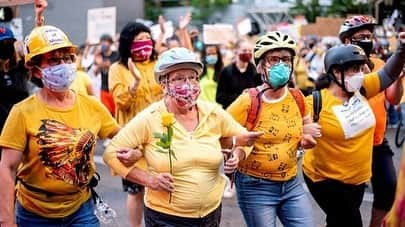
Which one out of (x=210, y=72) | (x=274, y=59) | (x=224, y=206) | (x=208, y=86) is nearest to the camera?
(x=274, y=59)

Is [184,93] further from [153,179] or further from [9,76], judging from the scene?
[9,76]

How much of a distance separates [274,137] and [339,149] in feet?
1.83

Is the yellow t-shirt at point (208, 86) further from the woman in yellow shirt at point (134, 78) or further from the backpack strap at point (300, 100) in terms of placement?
the backpack strap at point (300, 100)

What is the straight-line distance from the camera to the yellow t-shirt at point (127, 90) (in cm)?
690

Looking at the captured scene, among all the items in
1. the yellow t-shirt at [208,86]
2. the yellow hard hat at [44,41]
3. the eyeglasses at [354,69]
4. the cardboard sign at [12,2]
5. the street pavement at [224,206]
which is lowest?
the street pavement at [224,206]

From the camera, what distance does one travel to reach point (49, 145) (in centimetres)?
432

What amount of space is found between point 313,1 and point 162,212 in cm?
3029

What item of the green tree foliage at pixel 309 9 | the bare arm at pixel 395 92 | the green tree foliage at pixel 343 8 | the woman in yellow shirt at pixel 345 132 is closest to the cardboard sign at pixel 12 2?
the woman in yellow shirt at pixel 345 132

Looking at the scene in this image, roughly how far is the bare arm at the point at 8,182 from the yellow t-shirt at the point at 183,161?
489mm

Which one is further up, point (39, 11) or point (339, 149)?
point (39, 11)

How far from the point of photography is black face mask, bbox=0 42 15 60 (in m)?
5.29

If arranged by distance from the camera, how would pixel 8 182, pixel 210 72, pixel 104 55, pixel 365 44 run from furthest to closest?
pixel 104 55, pixel 210 72, pixel 365 44, pixel 8 182

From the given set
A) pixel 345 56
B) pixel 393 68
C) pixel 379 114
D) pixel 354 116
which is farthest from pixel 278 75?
pixel 379 114

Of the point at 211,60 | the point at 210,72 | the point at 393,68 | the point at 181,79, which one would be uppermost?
the point at 181,79
